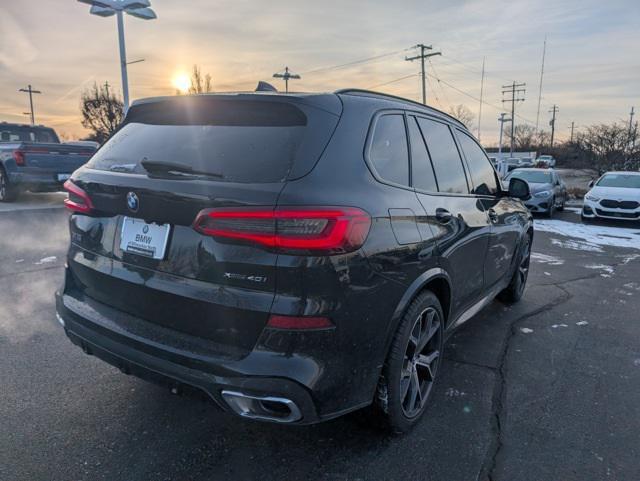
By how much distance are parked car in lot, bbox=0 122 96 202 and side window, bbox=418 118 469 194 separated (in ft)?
32.4

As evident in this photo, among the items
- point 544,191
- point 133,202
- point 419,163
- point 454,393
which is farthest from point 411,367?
point 544,191

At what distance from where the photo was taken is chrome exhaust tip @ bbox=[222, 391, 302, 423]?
6.32ft

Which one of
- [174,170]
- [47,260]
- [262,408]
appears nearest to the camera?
[262,408]

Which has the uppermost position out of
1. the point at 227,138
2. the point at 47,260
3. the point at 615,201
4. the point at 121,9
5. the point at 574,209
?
the point at 121,9

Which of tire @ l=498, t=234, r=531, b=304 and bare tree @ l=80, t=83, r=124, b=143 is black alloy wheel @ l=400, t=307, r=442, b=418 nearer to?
tire @ l=498, t=234, r=531, b=304

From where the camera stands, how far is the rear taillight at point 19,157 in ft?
34.4

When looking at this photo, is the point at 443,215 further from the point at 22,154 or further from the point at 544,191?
the point at 544,191

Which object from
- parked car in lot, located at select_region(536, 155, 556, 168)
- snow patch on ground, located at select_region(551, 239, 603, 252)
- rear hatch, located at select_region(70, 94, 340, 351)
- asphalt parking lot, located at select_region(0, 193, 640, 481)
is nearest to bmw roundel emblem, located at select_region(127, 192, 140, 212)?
rear hatch, located at select_region(70, 94, 340, 351)

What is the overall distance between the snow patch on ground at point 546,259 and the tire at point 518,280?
239cm

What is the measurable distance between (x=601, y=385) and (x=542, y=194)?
1152 cm

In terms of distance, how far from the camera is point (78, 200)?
2553mm

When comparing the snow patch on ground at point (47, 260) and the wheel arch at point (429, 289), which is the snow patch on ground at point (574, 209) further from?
the snow patch on ground at point (47, 260)

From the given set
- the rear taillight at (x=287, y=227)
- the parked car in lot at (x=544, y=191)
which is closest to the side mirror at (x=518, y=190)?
the rear taillight at (x=287, y=227)

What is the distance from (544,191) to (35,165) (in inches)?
523
